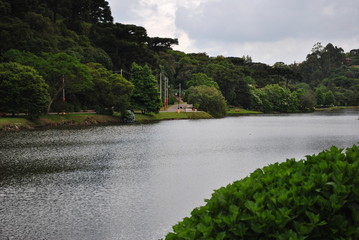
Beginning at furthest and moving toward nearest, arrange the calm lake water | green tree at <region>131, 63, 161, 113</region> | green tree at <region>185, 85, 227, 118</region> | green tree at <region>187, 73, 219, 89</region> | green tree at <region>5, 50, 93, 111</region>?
green tree at <region>187, 73, 219, 89</region> → green tree at <region>185, 85, 227, 118</region> → green tree at <region>131, 63, 161, 113</region> → green tree at <region>5, 50, 93, 111</region> → the calm lake water

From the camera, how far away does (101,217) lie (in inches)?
539

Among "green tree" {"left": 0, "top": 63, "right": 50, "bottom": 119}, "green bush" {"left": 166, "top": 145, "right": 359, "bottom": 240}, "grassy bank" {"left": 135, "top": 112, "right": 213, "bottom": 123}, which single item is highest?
"green tree" {"left": 0, "top": 63, "right": 50, "bottom": 119}

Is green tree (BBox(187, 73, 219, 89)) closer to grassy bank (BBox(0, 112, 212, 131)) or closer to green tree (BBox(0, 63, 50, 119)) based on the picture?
grassy bank (BBox(0, 112, 212, 131))

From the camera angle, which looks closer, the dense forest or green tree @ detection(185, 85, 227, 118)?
the dense forest

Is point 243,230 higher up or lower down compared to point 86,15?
lower down

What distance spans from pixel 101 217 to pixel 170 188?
5.31 metres

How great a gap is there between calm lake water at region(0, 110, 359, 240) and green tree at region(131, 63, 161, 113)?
4068cm

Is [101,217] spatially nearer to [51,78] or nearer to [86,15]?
[51,78]

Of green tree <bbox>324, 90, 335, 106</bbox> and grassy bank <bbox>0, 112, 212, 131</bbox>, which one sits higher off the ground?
green tree <bbox>324, 90, 335, 106</bbox>

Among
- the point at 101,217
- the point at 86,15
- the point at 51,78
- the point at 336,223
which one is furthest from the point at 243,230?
the point at 86,15

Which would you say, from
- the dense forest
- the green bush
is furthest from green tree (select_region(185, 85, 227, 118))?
the green bush

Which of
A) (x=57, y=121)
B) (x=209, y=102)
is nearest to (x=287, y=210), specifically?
(x=57, y=121)

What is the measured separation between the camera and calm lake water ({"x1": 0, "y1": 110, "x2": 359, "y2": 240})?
1285 cm

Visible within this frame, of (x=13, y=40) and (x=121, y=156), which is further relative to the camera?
(x=13, y=40)
